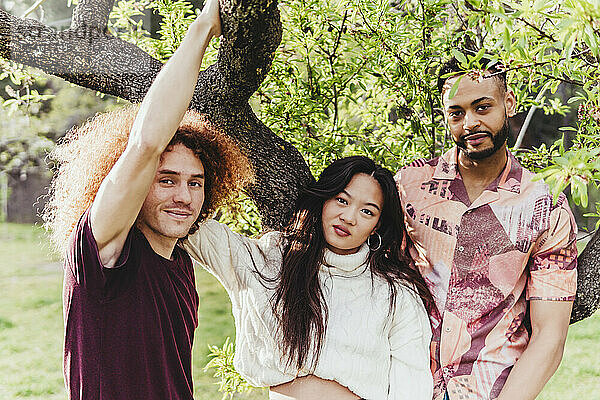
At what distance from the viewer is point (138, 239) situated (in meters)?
1.61

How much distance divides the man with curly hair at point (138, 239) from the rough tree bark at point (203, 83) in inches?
8.6

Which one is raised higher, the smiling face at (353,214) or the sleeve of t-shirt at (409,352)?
the smiling face at (353,214)

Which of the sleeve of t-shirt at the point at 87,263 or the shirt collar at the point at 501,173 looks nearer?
the sleeve of t-shirt at the point at 87,263

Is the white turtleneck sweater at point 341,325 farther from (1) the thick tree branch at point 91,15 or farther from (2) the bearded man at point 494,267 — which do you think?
(1) the thick tree branch at point 91,15

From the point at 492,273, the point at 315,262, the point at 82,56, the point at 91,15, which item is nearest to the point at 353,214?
the point at 315,262

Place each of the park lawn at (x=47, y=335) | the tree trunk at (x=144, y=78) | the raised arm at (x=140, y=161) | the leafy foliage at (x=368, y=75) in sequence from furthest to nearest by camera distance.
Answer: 1. the park lawn at (x=47, y=335)
2. the leafy foliage at (x=368, y=75)
3. the tree trunk at (x=144, y=78)
4. the raised arm at (x=140, y=161)

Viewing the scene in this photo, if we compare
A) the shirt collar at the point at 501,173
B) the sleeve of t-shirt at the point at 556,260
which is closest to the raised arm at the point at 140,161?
the shirt collar at the point at 501,173

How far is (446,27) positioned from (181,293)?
126 cm

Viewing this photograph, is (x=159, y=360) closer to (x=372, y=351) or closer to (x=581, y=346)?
(x=372, y=351)

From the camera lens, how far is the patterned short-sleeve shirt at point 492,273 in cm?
188

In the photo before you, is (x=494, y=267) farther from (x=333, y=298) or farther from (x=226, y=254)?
(x=226, y=254)

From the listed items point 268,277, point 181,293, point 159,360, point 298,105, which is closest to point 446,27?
point 298,105

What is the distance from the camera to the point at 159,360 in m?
1.56

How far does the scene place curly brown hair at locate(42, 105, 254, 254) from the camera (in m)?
1.72
